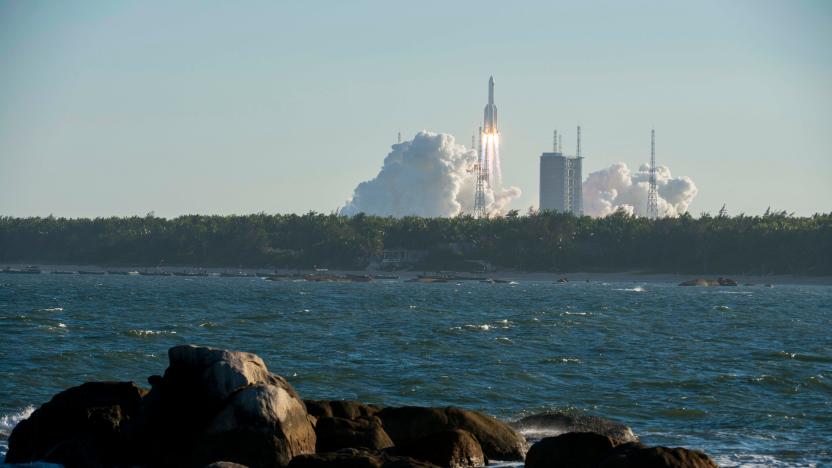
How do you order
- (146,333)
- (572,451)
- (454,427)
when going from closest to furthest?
1. (572,451)
2. (454,427)
3. (146,333)

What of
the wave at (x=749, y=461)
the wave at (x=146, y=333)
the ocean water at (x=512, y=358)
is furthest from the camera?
the wave at (x=146, y=333)

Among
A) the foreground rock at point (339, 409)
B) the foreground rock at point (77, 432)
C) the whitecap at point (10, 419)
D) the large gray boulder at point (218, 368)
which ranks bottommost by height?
the whitecap at point (10, 419)

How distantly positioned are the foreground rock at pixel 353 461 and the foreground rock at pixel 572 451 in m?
2.56

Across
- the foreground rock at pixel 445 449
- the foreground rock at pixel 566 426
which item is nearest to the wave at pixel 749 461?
the foreground rock at pixel 566 426

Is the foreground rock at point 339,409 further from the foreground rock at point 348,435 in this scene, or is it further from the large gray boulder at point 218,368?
the large gray boulder at point 218,368

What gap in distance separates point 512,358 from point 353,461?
2794 cm

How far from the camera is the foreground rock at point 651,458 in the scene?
22391 mm

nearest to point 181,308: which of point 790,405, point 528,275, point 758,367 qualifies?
point 758,367

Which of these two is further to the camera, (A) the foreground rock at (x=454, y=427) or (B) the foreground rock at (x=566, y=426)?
(B) the foreground rock at (x=566, y=426)

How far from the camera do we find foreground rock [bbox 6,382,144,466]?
25906 mm

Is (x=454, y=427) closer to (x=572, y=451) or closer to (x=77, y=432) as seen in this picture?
(x=572, y=451)

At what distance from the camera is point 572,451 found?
2448 cm

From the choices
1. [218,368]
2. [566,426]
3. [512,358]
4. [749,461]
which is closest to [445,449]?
[218,368]

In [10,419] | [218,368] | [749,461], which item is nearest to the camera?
[218,368]
